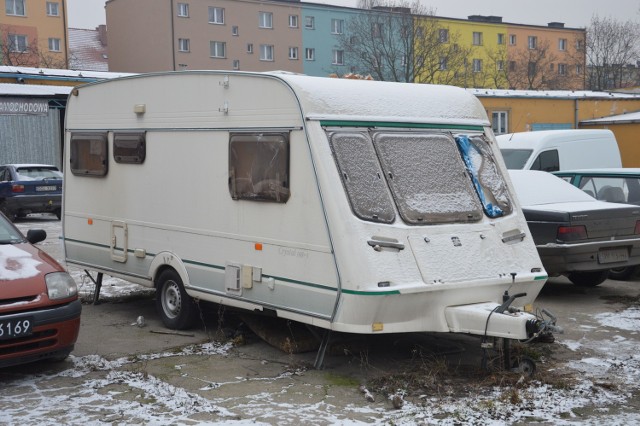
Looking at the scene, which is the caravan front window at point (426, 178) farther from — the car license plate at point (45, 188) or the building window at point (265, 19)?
the building window at point (265, 19)

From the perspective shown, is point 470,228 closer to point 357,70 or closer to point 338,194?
point 338,194

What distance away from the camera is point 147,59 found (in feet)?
195

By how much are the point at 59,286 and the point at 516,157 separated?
10408 mm

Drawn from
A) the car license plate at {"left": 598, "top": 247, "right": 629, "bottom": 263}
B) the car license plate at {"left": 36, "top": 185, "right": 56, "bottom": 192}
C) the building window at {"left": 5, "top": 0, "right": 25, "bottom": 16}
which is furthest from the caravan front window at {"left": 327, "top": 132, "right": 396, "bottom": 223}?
the building window at {"left": 5, "top": 0, "right": 25, "bottom": 16}

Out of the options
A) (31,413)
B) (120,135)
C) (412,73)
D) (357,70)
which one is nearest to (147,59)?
(357,70)

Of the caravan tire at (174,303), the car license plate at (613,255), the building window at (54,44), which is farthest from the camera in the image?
the building window at (54,44)

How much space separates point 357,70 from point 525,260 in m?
51.2

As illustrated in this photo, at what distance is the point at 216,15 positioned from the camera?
60.7m

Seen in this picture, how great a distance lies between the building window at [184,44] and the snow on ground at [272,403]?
5360cm

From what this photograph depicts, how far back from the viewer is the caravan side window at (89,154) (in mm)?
9688

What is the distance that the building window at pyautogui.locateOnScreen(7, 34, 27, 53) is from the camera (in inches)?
2368

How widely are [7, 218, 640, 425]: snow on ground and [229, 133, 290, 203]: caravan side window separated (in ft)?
5.25

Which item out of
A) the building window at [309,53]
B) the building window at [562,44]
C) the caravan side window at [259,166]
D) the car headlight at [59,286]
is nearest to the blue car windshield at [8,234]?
the car headlight at [59,286]

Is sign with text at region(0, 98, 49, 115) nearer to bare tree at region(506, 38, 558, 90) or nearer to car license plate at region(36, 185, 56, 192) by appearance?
car license plate at region(36, 185, 56, 192)
